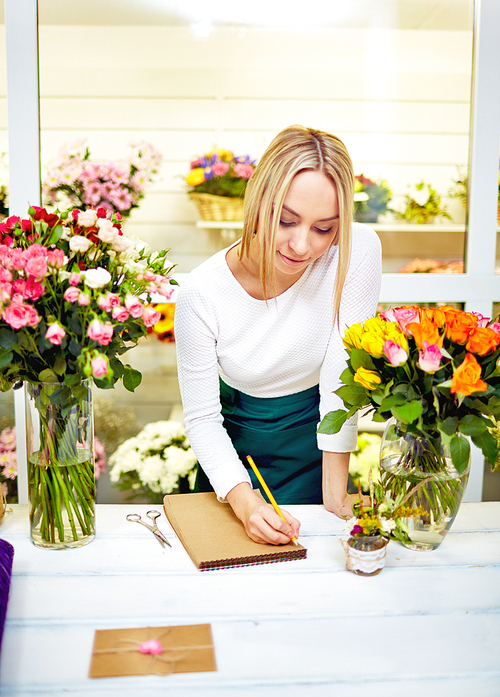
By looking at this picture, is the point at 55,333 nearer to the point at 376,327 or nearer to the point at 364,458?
the point at 376,327

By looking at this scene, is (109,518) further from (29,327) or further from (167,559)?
(29,327)

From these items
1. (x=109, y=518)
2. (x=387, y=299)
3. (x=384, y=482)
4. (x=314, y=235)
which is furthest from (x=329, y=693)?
(x=387, y=299)

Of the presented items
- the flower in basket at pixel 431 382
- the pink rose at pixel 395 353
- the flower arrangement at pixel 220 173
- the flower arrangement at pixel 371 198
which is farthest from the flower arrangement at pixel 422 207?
the pink rose at pixel 395 353

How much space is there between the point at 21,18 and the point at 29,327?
1.15 metres

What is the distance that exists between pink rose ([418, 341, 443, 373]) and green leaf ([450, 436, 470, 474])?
125 millimetres

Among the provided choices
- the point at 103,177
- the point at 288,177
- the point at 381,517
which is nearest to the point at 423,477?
the point at 381,517

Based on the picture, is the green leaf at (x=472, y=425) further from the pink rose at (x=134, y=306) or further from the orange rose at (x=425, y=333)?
the pink rose at (x=134, y=306)

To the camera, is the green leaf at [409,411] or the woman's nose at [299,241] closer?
the green leaf at [409,411]

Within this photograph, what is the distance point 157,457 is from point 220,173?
0.98 m

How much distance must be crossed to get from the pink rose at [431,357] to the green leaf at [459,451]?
0.41 ft

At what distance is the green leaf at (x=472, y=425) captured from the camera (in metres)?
0.90

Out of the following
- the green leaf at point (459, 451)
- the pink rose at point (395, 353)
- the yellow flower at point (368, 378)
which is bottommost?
the green leaf at point (459, 451)

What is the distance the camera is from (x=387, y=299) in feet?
5.99

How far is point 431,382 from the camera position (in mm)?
893
